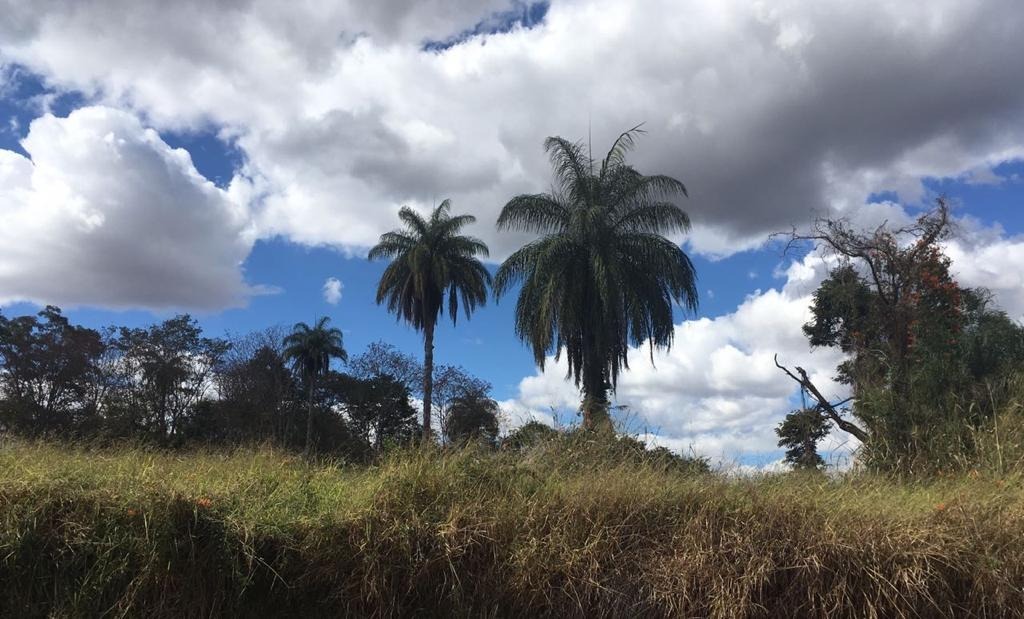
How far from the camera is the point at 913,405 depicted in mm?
11406

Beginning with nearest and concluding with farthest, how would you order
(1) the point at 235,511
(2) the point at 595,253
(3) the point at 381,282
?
(1) the point at 235,511, (2) the point at 595,253, (3) the point at 381,282

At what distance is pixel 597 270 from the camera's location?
20.5 meters

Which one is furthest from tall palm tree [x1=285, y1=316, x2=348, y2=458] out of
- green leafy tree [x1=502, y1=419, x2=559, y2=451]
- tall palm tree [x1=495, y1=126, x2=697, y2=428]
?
green leafy tree [x1=502, y1=419, x2=559, y2=451]

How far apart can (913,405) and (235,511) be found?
1029 cm

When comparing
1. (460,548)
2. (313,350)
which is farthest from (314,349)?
(460,548)

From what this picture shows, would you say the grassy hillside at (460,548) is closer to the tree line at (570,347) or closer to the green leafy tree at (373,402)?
the tree line at (570,347)

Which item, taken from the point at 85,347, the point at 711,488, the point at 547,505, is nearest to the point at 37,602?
the point at 547,505

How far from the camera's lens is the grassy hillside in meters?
4.65

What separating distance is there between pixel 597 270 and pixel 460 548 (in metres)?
16.0

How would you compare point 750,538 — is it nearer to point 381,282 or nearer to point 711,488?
point 711,488

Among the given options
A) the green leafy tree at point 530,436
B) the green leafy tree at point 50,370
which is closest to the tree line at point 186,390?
the green leafy tree at point 50,370

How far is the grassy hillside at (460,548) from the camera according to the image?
15.3 feet

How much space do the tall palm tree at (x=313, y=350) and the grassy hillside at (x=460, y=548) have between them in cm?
3405

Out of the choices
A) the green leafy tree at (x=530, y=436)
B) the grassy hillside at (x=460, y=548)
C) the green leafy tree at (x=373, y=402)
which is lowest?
the grassy hillside at (x=460, y=548)
